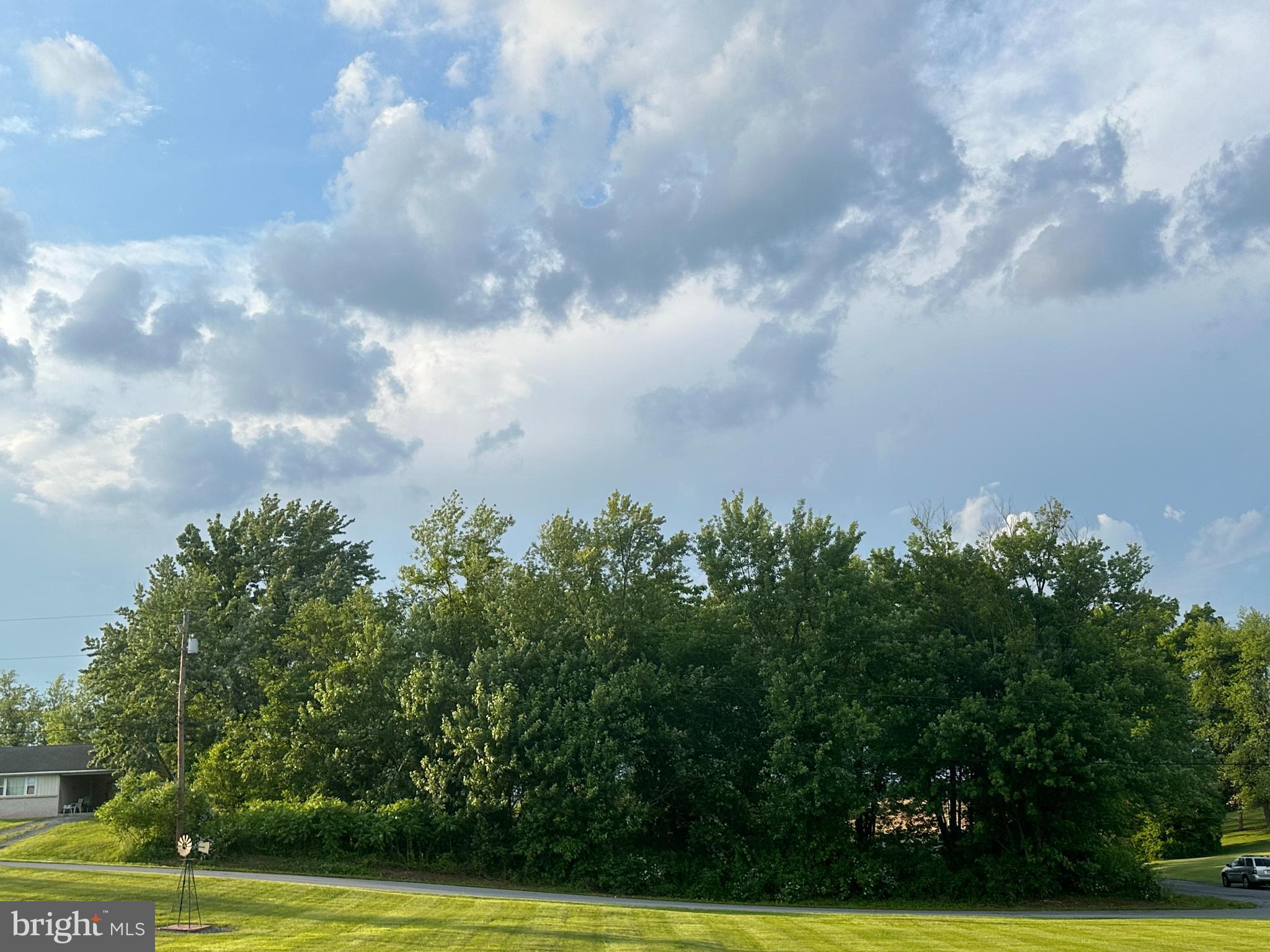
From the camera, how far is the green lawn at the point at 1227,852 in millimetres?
46188

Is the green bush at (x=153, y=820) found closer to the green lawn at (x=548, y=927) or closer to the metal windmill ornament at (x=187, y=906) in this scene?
the green lawn at (x=548, y=927)

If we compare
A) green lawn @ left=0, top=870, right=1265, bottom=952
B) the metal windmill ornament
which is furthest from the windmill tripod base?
green lawn @ left=0, top=870, right=1265, bottom=952

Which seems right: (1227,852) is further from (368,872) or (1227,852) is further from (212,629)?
(212,629)

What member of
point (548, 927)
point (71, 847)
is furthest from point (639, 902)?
point (71, 847)

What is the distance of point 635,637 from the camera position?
37156 mm

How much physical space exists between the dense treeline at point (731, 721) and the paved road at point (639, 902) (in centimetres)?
263

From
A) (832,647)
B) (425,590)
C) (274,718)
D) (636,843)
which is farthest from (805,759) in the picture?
(274,718)

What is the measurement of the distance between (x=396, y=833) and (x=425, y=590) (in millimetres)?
10304

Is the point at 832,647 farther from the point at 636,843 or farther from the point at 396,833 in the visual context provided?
the point at 396,833

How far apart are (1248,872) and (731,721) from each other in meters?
24.0

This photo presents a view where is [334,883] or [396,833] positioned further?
[396,833]

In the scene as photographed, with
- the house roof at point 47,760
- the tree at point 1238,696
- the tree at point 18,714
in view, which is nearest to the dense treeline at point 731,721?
the house roof at point 47,760

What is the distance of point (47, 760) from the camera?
55.7m

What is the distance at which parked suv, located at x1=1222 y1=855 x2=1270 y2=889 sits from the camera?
1586 inches
